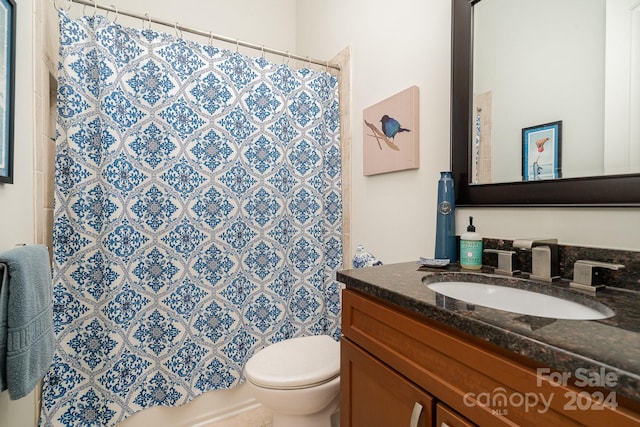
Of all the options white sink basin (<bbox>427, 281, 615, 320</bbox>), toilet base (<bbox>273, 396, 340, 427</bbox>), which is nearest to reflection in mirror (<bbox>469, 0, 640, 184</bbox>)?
white sink basin (<bbox>427, 281, 615, 320</bbox>)

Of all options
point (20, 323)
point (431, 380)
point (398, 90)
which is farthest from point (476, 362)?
point (398, 90)

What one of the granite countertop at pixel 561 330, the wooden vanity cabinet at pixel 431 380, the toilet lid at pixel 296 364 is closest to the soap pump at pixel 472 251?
the granite countertop at pixel 561 330

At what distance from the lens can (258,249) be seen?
5.39 feet

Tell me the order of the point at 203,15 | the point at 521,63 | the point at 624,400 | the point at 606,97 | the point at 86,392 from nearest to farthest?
the point at 624,400 → the point at 606,97 → the point at 521,63 → the point at 86,392 → the point at 203,15

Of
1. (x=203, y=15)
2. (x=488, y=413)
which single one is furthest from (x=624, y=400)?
(x=203, y=15)

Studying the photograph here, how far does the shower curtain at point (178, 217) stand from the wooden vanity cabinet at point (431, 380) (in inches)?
34.6

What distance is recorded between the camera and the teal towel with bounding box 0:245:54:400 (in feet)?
2.39

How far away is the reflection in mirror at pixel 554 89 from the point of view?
2.41 feet

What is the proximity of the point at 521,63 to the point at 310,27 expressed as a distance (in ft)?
5.56

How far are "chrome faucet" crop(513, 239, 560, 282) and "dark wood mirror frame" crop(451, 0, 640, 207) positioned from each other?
13cm

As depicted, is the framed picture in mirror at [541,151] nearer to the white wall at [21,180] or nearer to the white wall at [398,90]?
the white wall at [398,90]

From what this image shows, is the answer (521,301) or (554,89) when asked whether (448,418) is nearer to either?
(521,301)

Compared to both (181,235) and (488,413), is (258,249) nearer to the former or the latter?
(181,235)

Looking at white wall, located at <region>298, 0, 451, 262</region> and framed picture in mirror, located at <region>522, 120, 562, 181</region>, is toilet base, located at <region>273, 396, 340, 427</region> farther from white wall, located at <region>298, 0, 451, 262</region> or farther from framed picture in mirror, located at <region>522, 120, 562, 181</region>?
framed picture in mirror, located at <region>522, 120, 562, 181</region>
